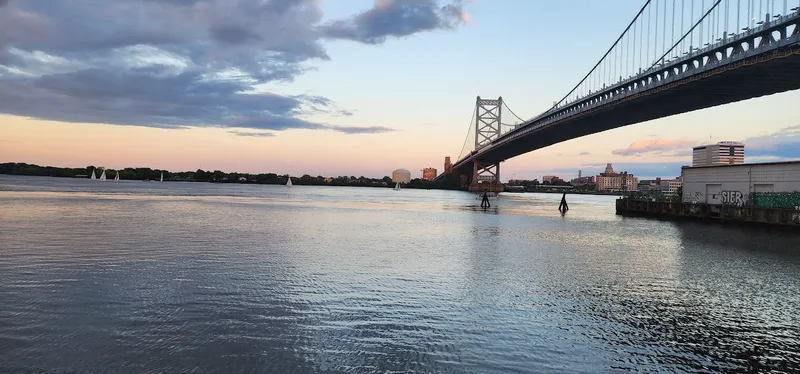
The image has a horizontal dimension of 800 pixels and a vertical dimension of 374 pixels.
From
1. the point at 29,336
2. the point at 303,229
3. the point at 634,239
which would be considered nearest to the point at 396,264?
the point at 29,336

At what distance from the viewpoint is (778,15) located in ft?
107

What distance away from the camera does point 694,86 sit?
42.1 meters

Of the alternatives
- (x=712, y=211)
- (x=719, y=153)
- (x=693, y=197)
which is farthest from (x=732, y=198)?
(x=719, y=153)

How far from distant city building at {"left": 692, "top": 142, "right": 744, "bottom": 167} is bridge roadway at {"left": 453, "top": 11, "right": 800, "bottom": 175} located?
109 feet

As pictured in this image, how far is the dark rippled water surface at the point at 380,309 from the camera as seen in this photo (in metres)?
6.92

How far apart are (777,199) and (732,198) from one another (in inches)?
211

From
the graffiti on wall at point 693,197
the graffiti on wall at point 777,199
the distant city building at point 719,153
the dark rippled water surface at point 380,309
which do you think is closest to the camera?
the dark rippled water surface at point 380,309

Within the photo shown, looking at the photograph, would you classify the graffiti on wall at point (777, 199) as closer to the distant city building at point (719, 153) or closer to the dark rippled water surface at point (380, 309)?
the dark rippled water surface at point (380, 309)

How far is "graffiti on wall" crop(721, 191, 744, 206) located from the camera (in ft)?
128

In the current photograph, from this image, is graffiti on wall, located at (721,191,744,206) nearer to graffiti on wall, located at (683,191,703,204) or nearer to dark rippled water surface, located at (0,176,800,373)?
graffiti on wall, located at (683,191,703,204)

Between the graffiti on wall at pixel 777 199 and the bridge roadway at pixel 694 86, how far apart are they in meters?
7.83

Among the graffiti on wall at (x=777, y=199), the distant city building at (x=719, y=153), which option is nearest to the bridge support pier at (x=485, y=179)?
the distant city building at (x=719, y=153)

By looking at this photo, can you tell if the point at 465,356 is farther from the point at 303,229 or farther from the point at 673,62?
the point at 673,62

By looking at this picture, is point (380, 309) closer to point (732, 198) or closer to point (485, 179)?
point (732, 198)
